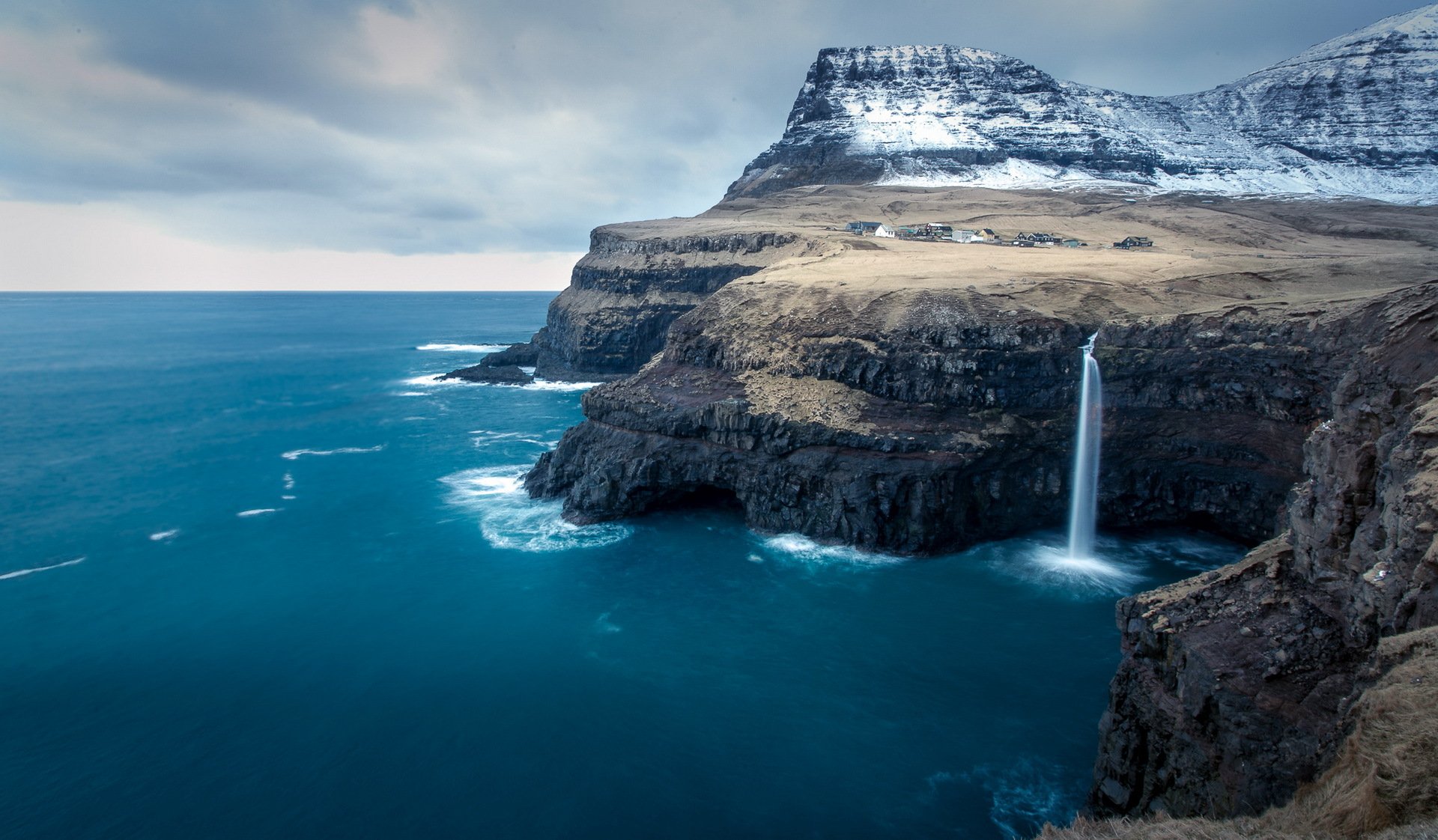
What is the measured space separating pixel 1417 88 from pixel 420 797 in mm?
212430

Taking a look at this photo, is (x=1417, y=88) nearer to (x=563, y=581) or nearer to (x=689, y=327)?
(x=689, y=327)

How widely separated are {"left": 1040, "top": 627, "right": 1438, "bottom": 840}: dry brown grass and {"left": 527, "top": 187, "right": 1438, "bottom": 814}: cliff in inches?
166

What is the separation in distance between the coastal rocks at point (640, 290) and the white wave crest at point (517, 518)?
46.6 m

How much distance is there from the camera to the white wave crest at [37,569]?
4412 centimetres

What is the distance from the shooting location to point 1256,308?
4591 cm

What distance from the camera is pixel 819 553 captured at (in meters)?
47.5

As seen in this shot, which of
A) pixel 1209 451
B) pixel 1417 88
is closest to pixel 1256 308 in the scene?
pixel 1209 451

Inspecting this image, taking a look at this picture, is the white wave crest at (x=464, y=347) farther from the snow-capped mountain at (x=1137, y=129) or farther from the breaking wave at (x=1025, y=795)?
the breaking wave at (x=1025, y=795)

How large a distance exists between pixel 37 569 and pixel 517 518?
28.8m

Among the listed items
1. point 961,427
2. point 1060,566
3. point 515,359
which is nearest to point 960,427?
point 961,427

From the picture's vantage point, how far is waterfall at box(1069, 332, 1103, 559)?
160 feet

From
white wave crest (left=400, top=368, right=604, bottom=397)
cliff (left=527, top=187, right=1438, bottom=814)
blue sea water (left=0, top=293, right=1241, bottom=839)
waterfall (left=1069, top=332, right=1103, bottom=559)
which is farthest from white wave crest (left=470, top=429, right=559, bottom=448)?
waterfall (left=1069, top=332, right=1103, bottom=559)

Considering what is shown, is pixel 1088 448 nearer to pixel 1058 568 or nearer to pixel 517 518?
pixel 1058 568

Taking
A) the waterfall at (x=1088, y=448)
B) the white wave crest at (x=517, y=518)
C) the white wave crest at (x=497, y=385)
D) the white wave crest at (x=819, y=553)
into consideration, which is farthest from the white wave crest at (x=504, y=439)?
the waterfall at (x=1088, y=448)
